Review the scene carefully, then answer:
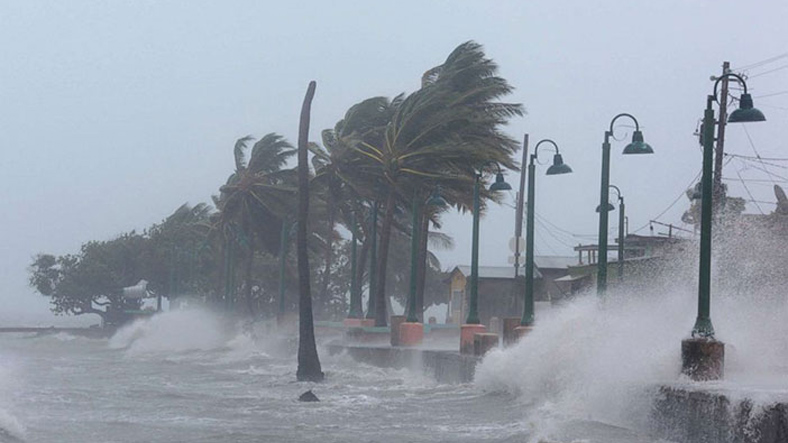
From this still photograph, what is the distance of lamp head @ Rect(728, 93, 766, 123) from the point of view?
15.5m

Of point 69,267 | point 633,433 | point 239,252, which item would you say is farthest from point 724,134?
point 69,267

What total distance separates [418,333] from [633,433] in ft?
73.8

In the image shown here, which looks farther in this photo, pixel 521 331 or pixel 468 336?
pixel 468 336

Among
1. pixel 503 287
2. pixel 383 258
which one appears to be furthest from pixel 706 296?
pixel 503 287

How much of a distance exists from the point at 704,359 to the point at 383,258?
2660 centimetres

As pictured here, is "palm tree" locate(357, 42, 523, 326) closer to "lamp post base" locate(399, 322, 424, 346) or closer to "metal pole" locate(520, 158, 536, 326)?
"lamp post base" locate(399, 322, 424, 346)

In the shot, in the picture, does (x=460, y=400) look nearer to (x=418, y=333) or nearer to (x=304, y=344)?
(x=304, y=344)

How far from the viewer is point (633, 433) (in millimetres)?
14180

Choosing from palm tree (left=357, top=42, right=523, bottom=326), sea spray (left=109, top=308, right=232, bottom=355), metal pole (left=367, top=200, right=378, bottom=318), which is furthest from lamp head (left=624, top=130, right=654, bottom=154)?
sea spray (left=109, top=308, right=232, bottom=355)

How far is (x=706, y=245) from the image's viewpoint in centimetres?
1544

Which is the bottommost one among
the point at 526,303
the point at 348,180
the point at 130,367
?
the point at 130,367

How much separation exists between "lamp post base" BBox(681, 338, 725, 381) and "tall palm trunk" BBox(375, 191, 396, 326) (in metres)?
26.1

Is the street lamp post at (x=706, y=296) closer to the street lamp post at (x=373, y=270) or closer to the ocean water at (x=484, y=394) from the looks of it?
the ocean water at (x=484, y=394)

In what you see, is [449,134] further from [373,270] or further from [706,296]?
[706,296]
